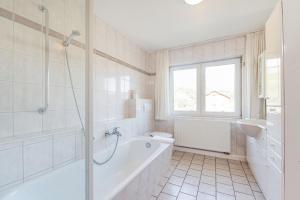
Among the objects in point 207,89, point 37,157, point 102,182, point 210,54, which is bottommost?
point 102,182

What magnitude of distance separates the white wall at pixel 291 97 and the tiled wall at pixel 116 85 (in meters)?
1.94

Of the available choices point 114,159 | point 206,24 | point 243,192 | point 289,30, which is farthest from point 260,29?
point 114,159

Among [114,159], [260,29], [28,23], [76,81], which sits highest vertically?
[260,29]

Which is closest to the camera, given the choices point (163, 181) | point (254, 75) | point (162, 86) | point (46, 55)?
point (46, 55)

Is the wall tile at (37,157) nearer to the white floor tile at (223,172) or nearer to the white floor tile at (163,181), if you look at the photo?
the white floor tile at (163,181)

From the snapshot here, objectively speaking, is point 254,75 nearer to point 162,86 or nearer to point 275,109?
point 275,109

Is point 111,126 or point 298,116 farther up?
point 298,116

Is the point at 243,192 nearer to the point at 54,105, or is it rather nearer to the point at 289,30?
the point at 289,30

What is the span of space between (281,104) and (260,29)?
6.53ft

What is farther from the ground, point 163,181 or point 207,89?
point 207,89

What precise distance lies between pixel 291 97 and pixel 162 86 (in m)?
2.44

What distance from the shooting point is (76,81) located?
160 cm

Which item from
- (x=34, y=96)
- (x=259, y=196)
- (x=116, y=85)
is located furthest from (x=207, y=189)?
(x=34, y=96)

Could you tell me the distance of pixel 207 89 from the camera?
313cm
